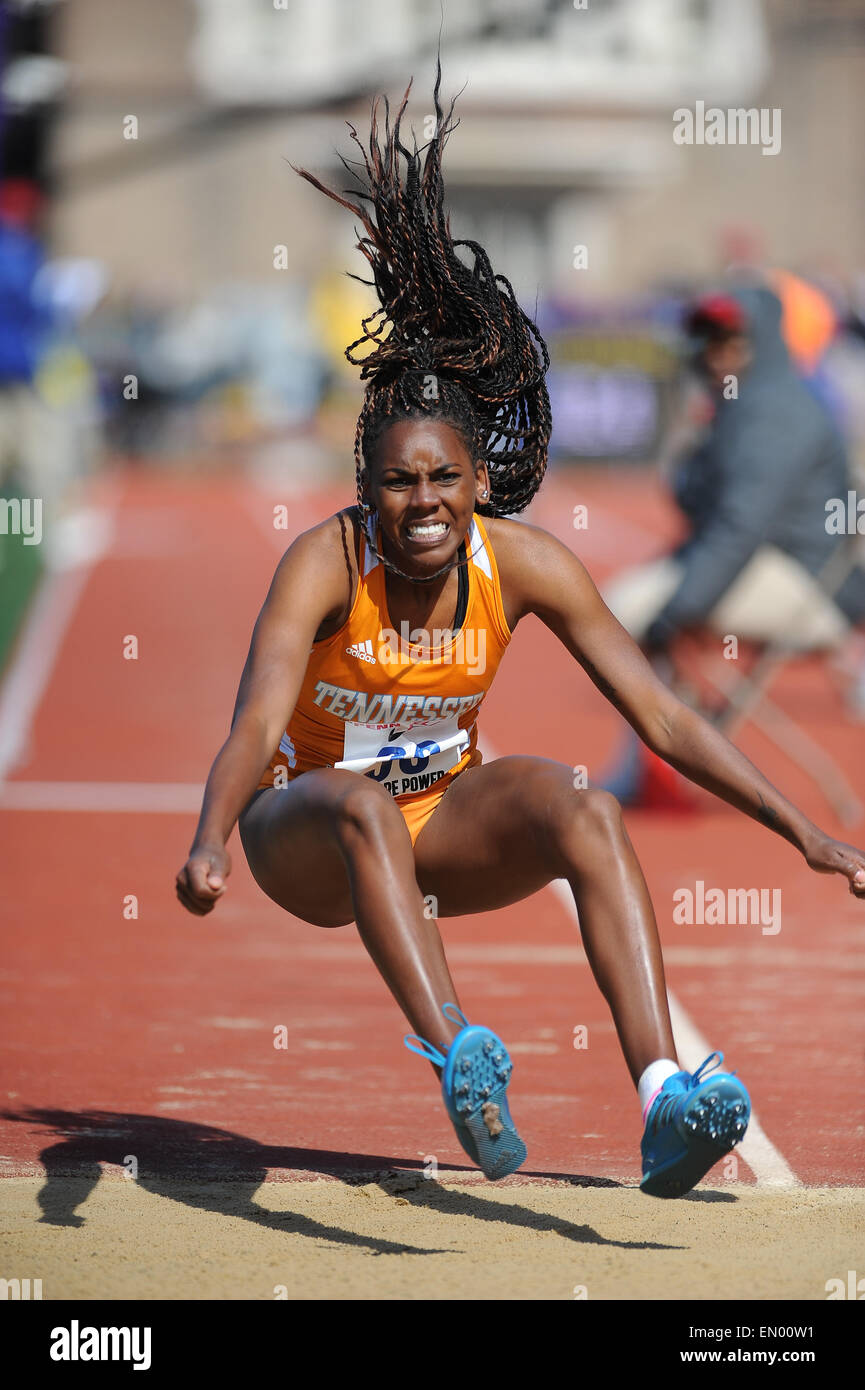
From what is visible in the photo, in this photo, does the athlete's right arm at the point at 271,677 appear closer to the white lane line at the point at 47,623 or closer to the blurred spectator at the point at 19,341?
the white lane line at the point at 47,623

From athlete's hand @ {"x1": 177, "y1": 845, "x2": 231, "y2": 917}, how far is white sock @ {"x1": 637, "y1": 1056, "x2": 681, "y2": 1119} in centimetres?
91

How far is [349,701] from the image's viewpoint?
428cm

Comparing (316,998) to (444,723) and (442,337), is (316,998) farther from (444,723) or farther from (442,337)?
(442,337)

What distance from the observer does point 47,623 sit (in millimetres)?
14758

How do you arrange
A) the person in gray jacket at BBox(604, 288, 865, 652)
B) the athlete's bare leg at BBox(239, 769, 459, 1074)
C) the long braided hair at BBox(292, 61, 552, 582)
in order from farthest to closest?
the person in gray jacket at BBox(604, 288, 865, 652), the long braided hair at BBox(292, 61, 552, 582), the athlete's bare leg at BBox(239, 769, 459, 1074)

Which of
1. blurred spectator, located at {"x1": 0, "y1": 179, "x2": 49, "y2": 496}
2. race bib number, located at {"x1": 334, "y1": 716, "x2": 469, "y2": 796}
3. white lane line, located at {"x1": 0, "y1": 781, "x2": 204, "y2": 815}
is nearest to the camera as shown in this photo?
race bib number, located at {"x1": 334, "y1": 716, "x2": 469, "y2": 796}

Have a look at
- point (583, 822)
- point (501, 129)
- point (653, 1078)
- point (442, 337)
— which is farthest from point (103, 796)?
point (501, 129)

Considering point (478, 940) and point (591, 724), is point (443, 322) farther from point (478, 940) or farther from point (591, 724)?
point (591, 724)

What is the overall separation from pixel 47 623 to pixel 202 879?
38.1ft

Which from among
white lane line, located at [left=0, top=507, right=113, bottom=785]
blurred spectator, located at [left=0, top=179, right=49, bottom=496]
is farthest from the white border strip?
blurred spectator, located at [left=0, top=179, right=49, bottom=496]

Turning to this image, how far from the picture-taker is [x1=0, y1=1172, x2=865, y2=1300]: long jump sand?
3662mm

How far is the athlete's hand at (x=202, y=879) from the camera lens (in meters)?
3.44

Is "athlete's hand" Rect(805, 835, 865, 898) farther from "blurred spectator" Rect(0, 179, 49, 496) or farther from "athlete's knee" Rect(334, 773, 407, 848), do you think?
"blurred spectator" Rect(0, 179, 49, 496)

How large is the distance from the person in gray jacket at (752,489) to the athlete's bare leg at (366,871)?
4.61m
